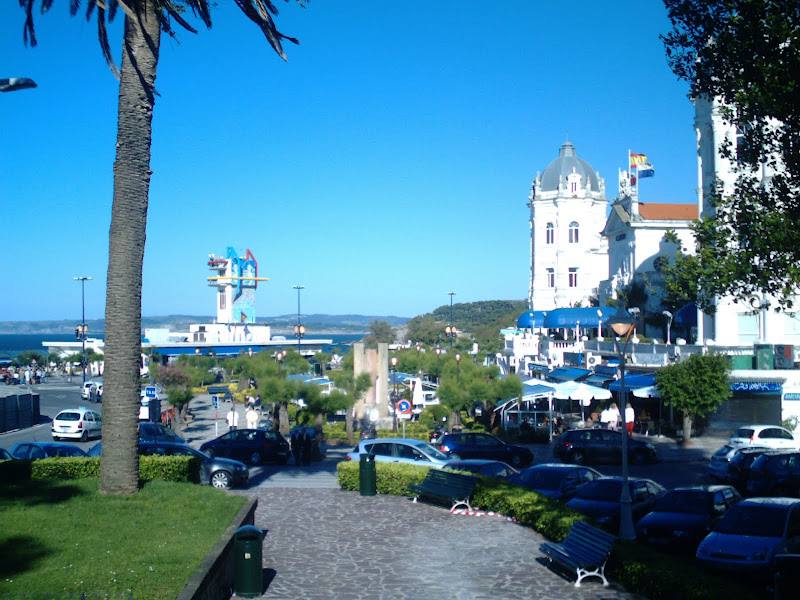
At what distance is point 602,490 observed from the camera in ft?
53.7

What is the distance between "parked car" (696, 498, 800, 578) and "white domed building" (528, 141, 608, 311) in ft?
176

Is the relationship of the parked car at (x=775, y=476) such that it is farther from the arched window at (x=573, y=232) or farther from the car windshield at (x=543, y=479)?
the arched window at (x=573, y=232)

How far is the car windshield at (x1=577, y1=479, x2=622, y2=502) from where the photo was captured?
53.0ft

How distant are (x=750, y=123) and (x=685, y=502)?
283 inches

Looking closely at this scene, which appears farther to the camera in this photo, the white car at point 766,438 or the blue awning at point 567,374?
the blue awning at point 567,374

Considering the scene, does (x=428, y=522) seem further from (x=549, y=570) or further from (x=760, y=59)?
(x=760, y=59)

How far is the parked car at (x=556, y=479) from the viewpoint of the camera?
57.7 feet

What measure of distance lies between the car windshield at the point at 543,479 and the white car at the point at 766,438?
1063 centimetres

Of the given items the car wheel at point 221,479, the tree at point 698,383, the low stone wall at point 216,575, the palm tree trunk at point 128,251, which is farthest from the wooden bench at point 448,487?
the tree at point 698,383

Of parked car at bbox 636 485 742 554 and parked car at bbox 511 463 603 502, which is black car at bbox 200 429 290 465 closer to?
parked car at bbox 511 463 603 502

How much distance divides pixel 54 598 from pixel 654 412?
31544mm

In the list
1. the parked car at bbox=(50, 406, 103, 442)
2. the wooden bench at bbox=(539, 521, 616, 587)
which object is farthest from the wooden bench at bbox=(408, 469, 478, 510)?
the parked car at bbox=(50, 406, 103, 442)

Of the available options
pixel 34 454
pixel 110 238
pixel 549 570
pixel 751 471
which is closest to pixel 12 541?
pixel 110 238

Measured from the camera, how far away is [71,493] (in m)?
13.2
